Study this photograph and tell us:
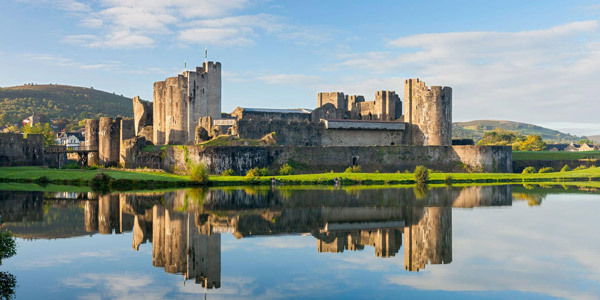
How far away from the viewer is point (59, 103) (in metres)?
124

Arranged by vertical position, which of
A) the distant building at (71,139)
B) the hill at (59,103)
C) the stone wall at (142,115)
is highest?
the hill at (59,103)

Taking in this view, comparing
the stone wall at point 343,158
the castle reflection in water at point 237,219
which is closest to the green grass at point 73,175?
the stone wall at point 343,158

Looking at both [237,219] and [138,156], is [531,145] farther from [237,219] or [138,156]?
[237,219]

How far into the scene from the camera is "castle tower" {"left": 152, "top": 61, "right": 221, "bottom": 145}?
47.2m

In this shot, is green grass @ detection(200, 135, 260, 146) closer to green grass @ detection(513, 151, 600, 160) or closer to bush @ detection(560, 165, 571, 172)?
green grass @ detection(513, 151, 600, 160)

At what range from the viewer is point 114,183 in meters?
35.0

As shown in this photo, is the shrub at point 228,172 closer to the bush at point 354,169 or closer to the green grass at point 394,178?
the green grass at point 394,178

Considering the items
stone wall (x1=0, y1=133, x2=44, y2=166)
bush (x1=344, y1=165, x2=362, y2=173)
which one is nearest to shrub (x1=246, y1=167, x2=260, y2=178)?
bush (x1=344, y1=165, x2=362, y2=173)

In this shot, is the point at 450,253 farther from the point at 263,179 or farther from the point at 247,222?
the point at 263,179

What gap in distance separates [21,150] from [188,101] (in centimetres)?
1318

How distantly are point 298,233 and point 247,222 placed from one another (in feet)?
8.33

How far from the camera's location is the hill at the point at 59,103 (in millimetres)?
114625

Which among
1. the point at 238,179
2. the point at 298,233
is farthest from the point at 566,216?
the point at 238,179

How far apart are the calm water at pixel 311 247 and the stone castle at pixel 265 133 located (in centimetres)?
1573
